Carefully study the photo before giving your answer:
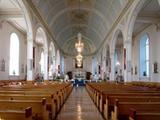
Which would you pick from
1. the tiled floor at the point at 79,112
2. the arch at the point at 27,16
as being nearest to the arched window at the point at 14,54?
the arch at the point at 27,16

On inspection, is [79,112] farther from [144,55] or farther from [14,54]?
[144,55]

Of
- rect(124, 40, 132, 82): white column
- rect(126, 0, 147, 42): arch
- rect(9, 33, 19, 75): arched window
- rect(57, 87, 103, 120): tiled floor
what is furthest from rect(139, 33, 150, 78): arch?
rect(57, 87, 103, 120): tiled floor

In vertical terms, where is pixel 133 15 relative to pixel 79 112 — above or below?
above

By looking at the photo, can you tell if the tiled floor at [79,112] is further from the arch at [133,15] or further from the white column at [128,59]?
the arch at [133,15]

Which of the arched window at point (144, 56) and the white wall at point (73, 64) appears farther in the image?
the white wall at point (73, 64)

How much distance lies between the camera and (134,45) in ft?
98.1

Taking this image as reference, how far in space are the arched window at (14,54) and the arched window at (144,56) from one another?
1347 cm

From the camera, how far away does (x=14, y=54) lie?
85.9 ft

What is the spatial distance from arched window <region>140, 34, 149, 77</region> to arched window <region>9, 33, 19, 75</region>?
13.5 m

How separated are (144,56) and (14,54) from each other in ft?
46.0

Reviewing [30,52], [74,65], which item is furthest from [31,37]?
[74,65]

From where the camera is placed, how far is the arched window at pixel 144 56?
2631cm

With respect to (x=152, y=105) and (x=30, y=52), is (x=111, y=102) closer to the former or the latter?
(x=152, y=105)

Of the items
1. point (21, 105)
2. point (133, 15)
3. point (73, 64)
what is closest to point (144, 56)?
point (133, 15)
